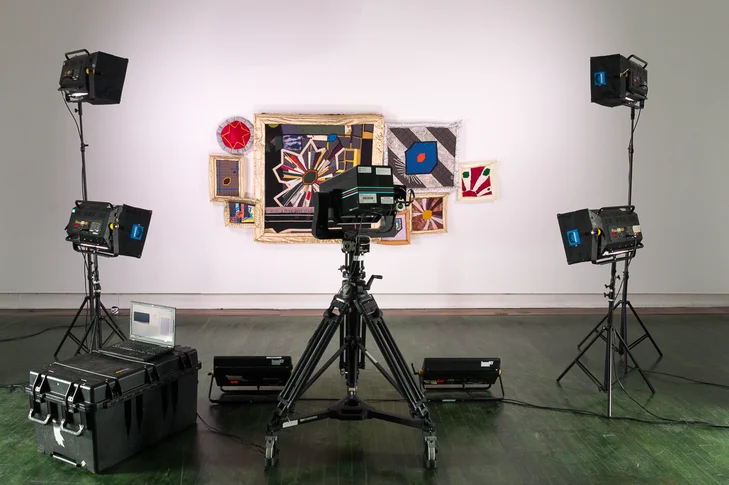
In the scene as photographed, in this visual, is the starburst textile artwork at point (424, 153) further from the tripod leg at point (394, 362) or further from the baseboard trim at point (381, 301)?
the tripod leg at point (394, 362)

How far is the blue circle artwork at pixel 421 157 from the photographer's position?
531cm

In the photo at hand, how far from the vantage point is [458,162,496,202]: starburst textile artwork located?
5379 mm

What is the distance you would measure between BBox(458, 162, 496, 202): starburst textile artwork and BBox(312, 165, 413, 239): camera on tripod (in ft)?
9.23

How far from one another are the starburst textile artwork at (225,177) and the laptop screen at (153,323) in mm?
2452

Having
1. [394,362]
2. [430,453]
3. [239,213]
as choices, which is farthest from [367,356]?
[239,213]

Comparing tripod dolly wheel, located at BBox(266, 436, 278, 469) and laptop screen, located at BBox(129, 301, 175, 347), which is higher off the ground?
laptop screen, located at BBox(129, 301, 175, 347)

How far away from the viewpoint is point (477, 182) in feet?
17.7

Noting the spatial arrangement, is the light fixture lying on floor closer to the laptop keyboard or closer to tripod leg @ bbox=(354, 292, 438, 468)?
tripod leg @ bbox=(354, 292, 438, 468)

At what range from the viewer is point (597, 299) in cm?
562

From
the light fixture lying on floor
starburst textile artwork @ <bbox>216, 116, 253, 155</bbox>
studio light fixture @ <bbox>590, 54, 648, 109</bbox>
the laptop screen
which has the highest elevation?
studio light fixture @ <bbox>590, 54, 648, 109</bbox>

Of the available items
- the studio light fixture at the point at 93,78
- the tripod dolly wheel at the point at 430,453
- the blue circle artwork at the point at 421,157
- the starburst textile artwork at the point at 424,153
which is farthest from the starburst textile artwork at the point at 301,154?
the tripod dolly wheel at the point at 430,453

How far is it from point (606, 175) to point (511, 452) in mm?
3798

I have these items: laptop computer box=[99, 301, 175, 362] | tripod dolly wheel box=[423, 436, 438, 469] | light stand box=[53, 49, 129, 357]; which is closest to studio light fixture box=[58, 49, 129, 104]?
light stand box=[53, 49, 129, 357]

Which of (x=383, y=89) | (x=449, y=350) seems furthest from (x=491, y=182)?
(x=449, y=350)
